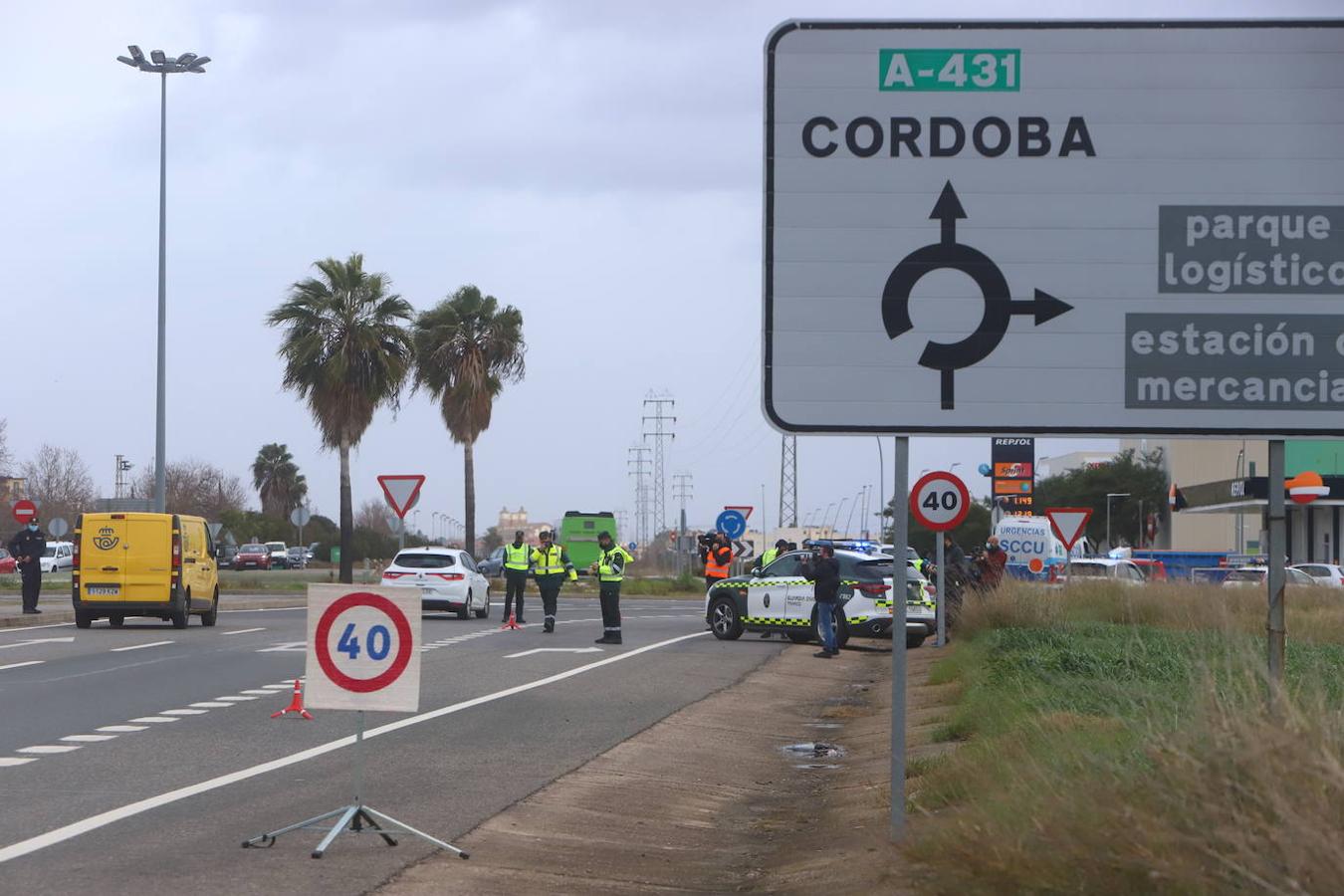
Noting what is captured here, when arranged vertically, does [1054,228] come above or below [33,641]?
above

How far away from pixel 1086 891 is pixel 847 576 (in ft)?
70.1

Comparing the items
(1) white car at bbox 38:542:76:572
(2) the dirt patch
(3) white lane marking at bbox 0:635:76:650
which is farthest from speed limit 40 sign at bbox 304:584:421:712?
(1) white car at bbox 38:542:76:572

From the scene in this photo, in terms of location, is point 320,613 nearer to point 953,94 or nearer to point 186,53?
point 953,94

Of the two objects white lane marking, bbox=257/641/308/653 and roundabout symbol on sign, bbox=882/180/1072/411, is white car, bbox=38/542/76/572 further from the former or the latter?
roundabout symbol on sign, bbox=882/180/1072/411

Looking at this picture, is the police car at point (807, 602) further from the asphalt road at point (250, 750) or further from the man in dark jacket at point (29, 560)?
the man in dark jacket at point (29, 560)

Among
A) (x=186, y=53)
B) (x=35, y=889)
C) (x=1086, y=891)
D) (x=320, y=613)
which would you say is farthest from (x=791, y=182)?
(x=186, y=53)

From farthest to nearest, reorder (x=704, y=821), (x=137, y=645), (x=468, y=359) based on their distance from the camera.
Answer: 1. (x=468, y=359)
2. (x=137, y=645)
3. (x=704, y=821)

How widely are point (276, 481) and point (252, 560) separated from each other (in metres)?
43.9

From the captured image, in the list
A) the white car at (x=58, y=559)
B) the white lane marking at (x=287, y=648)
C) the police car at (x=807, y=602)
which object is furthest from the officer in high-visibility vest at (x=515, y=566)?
the white car at (x=58, y=559)

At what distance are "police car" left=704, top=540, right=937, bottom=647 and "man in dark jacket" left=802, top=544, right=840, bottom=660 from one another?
83cm

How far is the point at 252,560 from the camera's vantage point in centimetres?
8906

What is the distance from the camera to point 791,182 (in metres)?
7.07

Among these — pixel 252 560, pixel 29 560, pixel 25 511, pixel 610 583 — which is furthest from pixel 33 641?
pixel 252 560

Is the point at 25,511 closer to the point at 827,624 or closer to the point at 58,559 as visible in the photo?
the point at 827,624
